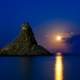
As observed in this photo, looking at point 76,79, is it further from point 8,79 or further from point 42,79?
point 8,79

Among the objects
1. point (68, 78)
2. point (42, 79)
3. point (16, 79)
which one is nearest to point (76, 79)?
point (68, 78)

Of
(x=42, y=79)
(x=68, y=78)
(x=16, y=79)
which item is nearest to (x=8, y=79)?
(x=16, y=79)

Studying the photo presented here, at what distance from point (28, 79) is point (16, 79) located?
A: 3.17 meters

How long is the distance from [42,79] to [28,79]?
10.5 feet

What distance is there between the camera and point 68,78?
89188mm

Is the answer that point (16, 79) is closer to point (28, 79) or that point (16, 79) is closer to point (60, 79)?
point (28, 79)

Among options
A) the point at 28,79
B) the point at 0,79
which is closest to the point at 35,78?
the point at 28,79

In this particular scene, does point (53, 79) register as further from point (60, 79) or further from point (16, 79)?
point (16, 79)

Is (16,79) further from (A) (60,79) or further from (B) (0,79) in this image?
(A) (60,79)

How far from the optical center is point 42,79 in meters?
87.1

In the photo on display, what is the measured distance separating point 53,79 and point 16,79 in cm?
829

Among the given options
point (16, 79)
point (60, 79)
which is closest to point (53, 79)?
point (60, 79)

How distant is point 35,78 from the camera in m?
89.9

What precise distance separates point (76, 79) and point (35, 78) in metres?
9.68
